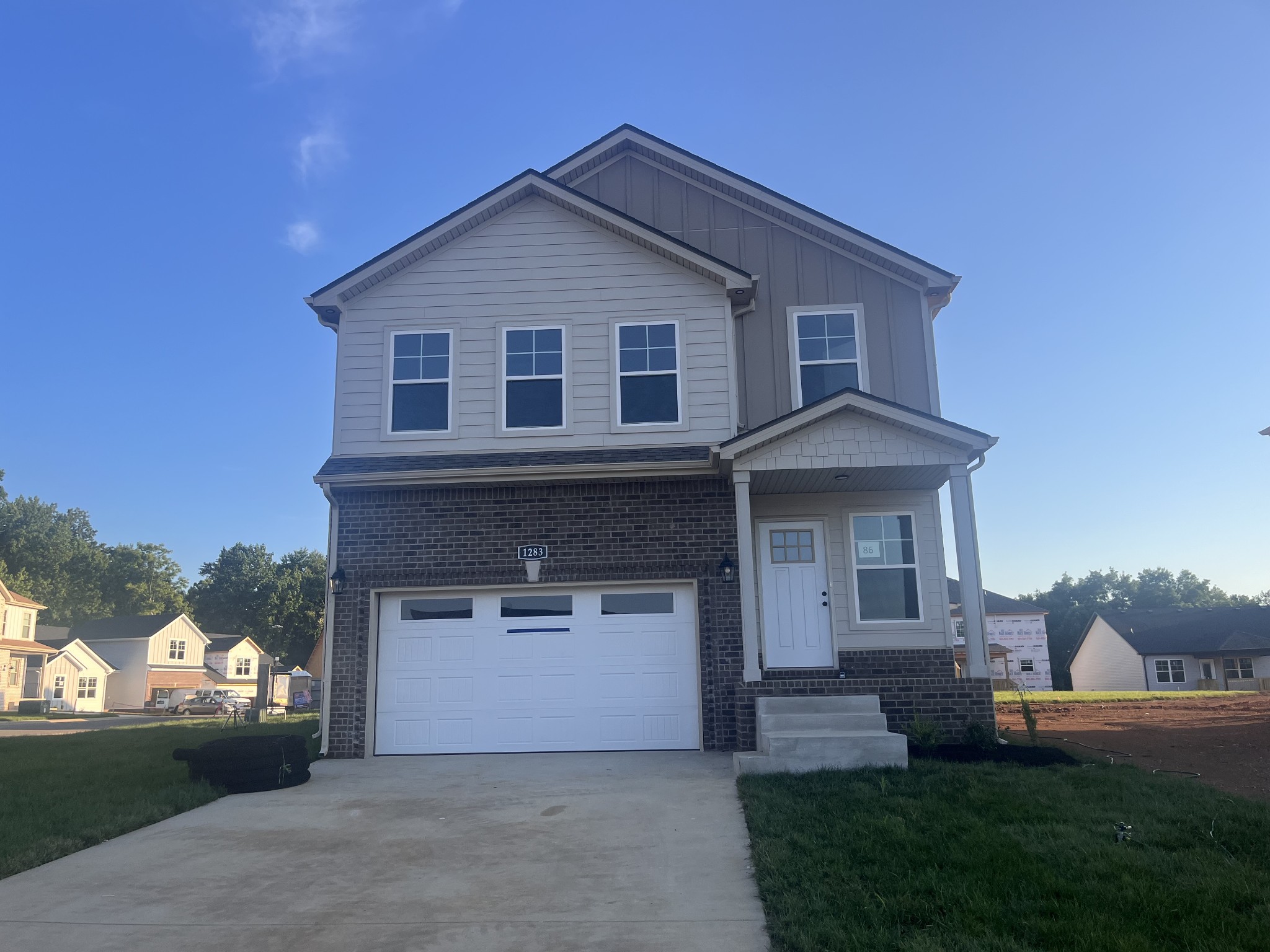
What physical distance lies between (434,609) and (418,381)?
310cm

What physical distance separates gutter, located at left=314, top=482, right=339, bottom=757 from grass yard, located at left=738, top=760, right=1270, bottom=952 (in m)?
6.01

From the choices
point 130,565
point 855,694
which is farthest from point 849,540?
point 130,565

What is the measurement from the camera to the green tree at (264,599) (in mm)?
78625

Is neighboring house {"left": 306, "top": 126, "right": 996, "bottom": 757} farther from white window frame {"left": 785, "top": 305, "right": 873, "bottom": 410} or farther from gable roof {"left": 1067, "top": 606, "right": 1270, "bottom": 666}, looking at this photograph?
gable roof {"left": 1067, "top": 606, "right": 1270, "bottom": 666}

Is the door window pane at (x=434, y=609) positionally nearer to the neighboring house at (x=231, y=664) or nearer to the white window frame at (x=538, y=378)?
the white window frame at (x=538, y=378)

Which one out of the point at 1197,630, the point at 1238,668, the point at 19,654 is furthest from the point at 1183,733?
the point at 19,654

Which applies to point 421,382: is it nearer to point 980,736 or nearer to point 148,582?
point 980,736

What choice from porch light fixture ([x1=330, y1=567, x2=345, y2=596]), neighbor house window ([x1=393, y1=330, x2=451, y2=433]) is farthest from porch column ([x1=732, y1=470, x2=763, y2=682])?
porch light fixture ([x1=330, y1=567, x2=345, y2=596])

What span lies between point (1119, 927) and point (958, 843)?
4.98 ft

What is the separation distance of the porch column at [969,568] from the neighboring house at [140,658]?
51.1 metres

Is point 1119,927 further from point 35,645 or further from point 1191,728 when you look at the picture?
point 35,645

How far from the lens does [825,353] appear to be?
13008 millimetres

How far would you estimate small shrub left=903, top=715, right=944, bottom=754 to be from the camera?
31.7ft

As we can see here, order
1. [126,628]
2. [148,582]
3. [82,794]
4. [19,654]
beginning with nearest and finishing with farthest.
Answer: [82,794], [19,654], [126,628], [148,582]
